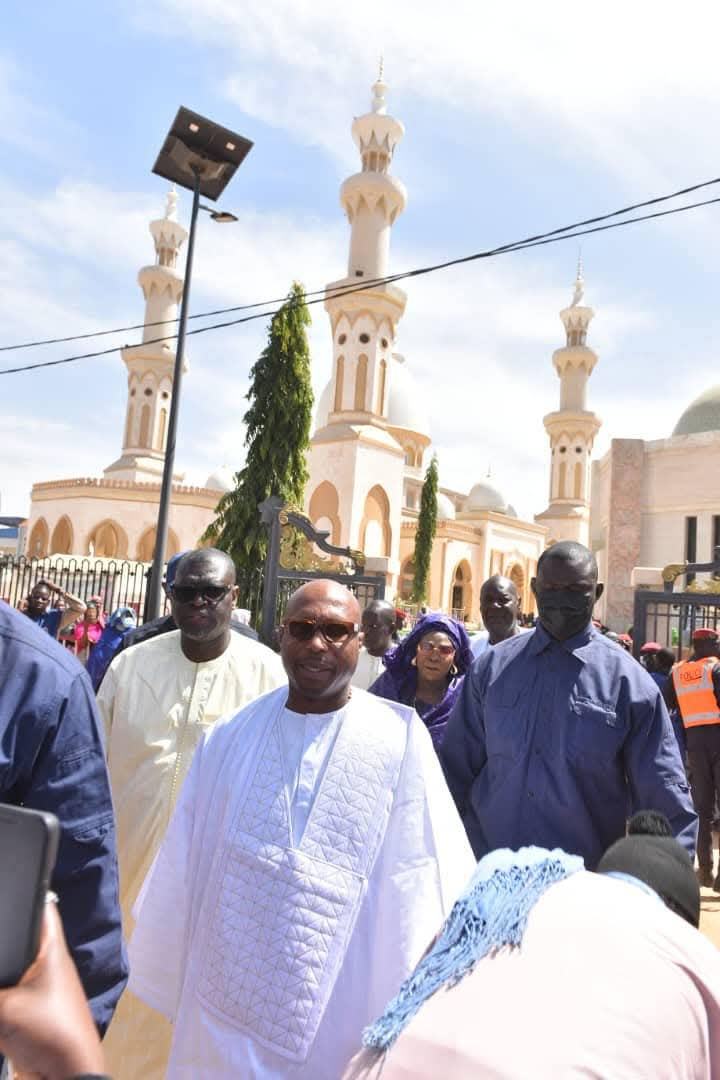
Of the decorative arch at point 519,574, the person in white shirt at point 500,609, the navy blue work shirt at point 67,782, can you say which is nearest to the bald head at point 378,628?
the person in white shirt at point 500,609

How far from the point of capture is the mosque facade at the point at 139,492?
106 ft

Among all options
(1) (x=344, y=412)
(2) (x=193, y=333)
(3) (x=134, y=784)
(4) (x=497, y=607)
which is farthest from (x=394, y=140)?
(3) (x=134, y=784)

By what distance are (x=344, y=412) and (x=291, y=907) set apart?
1113 inches

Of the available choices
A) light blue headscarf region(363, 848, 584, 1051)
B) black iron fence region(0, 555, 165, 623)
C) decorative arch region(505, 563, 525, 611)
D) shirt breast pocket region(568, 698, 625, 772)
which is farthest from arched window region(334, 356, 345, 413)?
light blue headscarf region(363, 848, 584, 1051)

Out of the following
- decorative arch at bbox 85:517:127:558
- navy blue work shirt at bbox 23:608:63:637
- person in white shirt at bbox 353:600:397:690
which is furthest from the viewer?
decorative arch at bbox 85:517:127:558

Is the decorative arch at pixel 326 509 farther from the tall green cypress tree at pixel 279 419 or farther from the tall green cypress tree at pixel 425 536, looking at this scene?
the tall green cypress tree at pixel 279 419

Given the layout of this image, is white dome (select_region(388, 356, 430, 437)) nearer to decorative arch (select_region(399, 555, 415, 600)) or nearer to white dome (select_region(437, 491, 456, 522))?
white dome (select_region(437, 491, 456, 522))

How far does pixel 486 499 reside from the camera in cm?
4559

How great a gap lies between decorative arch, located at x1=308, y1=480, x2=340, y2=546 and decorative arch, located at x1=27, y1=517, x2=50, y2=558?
11.7m

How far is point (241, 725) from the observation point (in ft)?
7.66

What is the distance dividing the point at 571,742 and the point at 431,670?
1346 mm

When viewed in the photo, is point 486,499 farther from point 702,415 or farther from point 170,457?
point 170,457

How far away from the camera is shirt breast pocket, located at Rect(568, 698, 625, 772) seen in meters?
2.60

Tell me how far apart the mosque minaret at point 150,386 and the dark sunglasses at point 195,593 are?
118 feet
